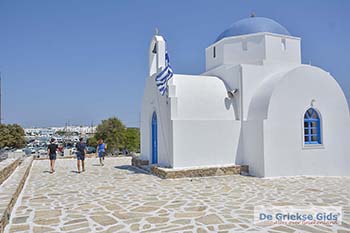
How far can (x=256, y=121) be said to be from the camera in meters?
10.2

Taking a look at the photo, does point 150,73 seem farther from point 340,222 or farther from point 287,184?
point 340,222

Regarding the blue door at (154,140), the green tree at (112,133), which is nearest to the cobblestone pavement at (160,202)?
the blue door at (154,140)

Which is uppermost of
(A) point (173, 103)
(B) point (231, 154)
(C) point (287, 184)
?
(A) point (173, 103)

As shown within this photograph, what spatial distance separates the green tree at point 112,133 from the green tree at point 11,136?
38.9 feet

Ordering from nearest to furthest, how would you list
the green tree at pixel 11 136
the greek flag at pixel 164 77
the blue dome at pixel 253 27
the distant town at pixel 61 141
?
the greek flag at pixel 164 77 < the blue dome at pixel 253 27 < the distant town at pixel 61 141 < the green tree at pixel 11 136

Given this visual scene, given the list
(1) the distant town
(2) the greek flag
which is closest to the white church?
(2) the greek flag

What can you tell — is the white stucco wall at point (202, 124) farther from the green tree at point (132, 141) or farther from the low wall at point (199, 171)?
the green tree at point (132, 141)

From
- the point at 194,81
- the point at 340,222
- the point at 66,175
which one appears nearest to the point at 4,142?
the point at 66,175

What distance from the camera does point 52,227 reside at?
15.6 ft

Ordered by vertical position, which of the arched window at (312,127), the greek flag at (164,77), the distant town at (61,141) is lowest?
the distant town at (61,141)

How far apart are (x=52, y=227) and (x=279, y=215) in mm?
4082

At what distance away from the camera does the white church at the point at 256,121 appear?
10.0 m

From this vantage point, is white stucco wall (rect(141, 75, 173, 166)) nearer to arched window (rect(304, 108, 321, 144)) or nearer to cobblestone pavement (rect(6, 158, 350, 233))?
cobblestone pavement (rect(6, 158, 350, 233))

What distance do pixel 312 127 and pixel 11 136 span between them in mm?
39506
